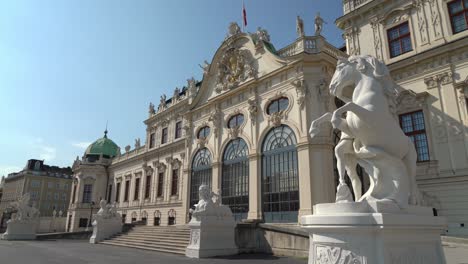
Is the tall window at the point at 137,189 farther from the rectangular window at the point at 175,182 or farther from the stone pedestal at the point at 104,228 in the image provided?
the stone pedestal at the point at 104,228

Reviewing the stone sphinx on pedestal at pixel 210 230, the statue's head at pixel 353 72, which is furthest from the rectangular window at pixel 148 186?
the statue's head at pixel 353 72

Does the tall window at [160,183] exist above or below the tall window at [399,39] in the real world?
below

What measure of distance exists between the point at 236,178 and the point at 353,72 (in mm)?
15811

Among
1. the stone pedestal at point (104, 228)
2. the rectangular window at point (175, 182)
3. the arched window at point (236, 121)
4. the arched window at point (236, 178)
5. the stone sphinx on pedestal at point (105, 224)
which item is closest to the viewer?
the arched window at point (236, 178)

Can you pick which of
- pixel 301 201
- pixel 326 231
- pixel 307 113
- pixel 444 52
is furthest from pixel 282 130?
pixel 326 231

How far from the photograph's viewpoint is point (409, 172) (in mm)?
5141

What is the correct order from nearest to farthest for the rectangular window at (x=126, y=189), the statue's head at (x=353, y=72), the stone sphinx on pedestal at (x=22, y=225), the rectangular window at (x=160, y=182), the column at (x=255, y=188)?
1. the statue's head at (x=353, y=72)
2. the column at (x=255, y=188)
3. the stone sphinx on pedestal at (x=22, y=225)
4. the rectangular window at (x=160, y=182)
5. the rectangular window at (x=126, y=189)

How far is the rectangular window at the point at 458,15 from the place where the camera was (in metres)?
17.1

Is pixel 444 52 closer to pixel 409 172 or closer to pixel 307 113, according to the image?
pixel 307 113

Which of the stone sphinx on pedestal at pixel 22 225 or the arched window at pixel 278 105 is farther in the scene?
the stone sphinx on pedestal at pixel 22 225

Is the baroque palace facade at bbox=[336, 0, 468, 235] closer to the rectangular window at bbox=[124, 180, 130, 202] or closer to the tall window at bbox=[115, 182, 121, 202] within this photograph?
the rectangular window at bbox=[124, 180, 130, 202]

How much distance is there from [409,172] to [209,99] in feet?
65.2

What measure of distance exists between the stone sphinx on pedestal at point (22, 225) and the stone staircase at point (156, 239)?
9.59m

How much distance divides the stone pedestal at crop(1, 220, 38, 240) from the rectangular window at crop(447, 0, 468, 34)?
107ft
